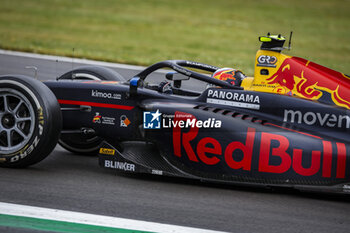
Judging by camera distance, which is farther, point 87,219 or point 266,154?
point 266,154

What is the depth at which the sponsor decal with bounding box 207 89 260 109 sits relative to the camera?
5770 millimetres

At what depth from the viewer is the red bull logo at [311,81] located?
5.92 metres

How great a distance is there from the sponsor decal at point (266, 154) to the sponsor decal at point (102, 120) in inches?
34.1

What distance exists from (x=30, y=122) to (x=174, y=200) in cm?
183

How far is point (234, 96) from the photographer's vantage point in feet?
19.1

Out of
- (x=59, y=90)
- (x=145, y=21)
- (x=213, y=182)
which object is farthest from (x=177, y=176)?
(x=145, y=21)

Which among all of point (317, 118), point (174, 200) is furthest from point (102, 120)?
point (317, 118)

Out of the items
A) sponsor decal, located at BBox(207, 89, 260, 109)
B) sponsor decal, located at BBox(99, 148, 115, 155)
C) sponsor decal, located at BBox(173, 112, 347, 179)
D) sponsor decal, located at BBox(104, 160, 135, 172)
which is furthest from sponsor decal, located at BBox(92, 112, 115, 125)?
sponsor decal, located at BBox(207, 89, 260, 109)

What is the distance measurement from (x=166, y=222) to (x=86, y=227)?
0.68 metres

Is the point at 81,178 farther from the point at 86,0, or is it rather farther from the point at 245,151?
the point at 86,0

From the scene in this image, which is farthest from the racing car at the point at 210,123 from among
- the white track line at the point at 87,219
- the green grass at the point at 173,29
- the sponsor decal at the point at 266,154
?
the green grass at the point at 173,29

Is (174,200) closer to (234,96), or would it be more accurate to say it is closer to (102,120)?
(234,96)

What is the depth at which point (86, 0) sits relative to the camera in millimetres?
29359

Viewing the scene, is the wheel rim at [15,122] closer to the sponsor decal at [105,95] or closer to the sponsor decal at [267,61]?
the sponsor decal at [105,95]
